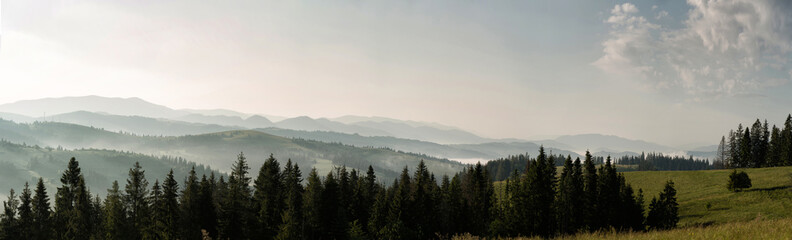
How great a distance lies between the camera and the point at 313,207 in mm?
51875

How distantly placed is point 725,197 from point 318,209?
66629 mm

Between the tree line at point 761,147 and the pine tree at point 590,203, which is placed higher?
the tree line at point 761,147

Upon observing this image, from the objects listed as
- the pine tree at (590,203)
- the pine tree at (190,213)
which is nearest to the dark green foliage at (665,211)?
the pine tree at (590,203)

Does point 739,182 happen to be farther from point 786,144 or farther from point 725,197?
point 786,144

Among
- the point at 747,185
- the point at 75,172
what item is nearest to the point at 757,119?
the point at 747,185

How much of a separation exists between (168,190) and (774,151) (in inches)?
6033

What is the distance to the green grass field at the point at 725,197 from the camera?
52875mm

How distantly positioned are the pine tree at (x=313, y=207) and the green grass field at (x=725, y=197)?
135 feet

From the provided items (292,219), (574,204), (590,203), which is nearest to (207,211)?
Answer: (292,219)

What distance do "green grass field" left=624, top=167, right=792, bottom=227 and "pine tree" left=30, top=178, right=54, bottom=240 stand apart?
9380 cm

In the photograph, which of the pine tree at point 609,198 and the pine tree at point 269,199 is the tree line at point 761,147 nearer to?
the pine tree at point 609,198

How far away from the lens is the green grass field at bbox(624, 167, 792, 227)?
173 ft

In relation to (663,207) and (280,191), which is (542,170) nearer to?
(663,207)

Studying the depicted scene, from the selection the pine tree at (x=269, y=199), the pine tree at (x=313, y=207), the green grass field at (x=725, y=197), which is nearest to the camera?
the pine tree at (x=313, y=207)
